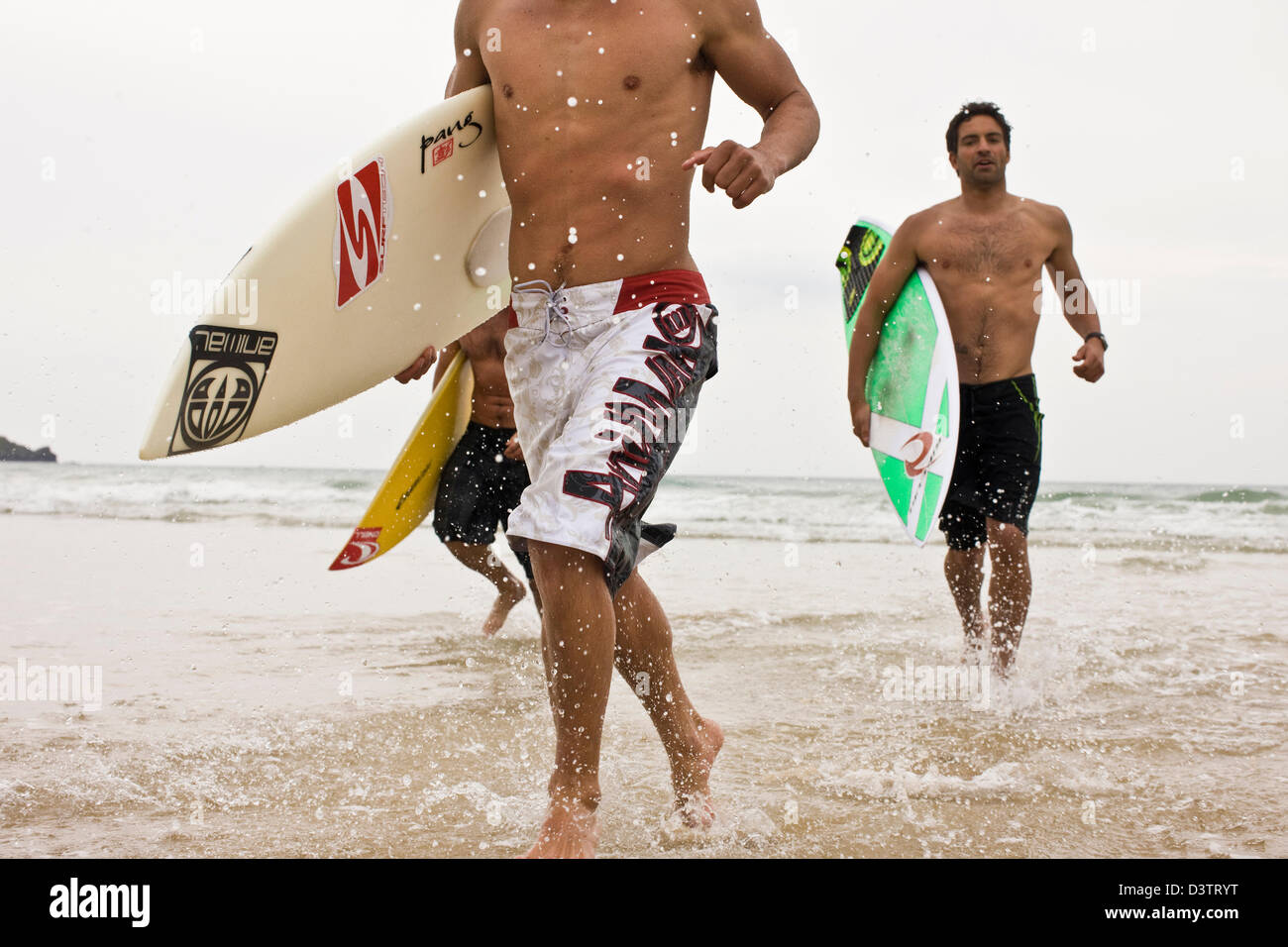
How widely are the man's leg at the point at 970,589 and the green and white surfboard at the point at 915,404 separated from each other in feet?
0.72

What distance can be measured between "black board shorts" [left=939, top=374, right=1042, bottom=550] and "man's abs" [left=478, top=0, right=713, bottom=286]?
2389mm

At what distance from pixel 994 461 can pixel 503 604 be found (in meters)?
2.41

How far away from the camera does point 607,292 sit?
236cm

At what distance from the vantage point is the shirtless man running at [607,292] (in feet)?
7.06

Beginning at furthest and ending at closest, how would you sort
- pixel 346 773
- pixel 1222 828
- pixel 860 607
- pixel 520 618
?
1. pixel 860 607
2. pixel 520 618
3. pixel 346 773
4. pixel 1222 828

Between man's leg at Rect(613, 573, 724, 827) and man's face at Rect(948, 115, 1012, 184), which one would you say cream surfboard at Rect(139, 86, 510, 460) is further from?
man's face at Rect(948, 115, 1012, 184)

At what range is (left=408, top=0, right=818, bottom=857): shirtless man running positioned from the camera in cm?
215

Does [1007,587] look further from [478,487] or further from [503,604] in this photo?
[503,604]

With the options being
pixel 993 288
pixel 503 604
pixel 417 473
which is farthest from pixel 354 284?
pixel 993 288
